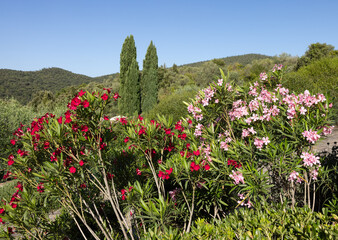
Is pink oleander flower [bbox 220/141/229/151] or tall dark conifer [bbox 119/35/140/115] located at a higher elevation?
tall dark conifer [bbox 119/35/140/115]

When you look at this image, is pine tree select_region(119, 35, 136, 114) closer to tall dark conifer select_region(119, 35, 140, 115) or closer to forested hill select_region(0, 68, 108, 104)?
tall dark conifer select_region(119, 35, 140, 115)

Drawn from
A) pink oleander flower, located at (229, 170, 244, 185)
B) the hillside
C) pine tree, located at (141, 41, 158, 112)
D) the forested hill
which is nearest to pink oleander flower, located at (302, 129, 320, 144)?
pink oleander flower, located at (229, 170, 244, 185)

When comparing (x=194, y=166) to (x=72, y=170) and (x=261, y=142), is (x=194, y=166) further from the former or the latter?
(x=72, y=170)

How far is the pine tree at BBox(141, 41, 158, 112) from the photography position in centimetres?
2414

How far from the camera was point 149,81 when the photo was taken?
24359 millimetres

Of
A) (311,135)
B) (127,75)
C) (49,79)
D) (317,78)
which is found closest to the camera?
(311,135)

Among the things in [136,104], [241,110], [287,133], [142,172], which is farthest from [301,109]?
[136,104]

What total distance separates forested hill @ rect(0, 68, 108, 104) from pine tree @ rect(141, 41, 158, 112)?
120 ft

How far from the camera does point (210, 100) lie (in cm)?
317

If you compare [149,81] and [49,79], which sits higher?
[49,79]

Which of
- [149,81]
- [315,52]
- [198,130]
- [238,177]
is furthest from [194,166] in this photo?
[315,52]

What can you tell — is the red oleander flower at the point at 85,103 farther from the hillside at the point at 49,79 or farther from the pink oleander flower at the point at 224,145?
the hillside at the point at 49,79

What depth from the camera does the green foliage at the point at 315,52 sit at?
1227 inches

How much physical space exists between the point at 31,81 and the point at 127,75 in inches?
2188
